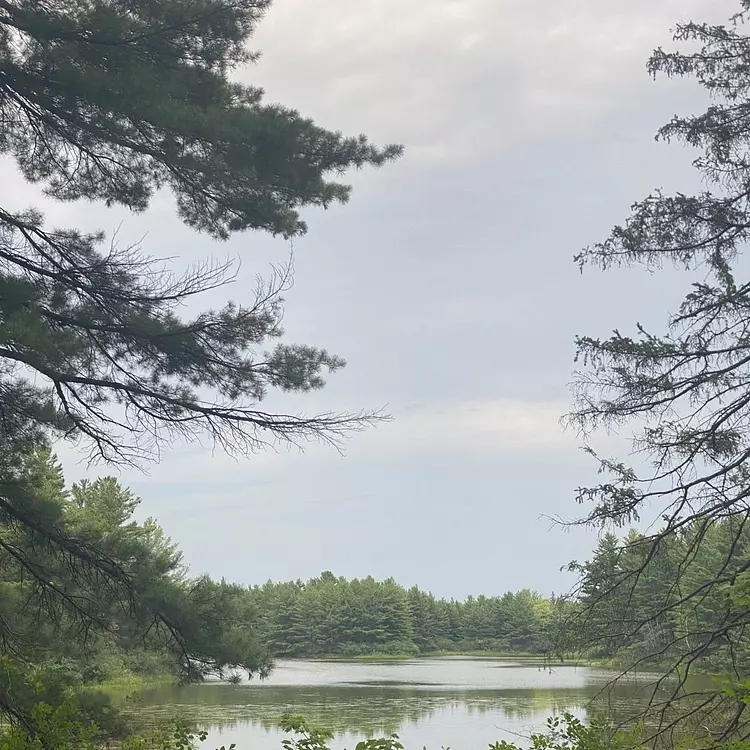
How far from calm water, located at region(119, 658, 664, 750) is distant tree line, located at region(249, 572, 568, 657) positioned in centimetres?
3381

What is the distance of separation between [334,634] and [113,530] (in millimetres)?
61663

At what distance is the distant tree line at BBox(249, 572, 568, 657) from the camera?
211 ft

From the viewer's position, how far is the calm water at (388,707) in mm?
15430

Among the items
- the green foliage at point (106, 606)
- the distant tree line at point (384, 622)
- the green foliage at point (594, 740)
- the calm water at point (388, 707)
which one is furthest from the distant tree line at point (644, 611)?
the distant tree line at point (384, 622)

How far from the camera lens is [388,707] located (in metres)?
20.6

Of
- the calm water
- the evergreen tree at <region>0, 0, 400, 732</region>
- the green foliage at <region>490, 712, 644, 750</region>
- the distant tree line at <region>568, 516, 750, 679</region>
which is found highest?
the evergreen tree at <region>0, 0, 400, 732</region>

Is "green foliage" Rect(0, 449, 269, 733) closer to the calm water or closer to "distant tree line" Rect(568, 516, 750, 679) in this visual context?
"distant tree line" Rect(568, 516, 750, 679)

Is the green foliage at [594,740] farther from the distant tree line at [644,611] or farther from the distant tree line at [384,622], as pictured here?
the distant tree line at [384,622]


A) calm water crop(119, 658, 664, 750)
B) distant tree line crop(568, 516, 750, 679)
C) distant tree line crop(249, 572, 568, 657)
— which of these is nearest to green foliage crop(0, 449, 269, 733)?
distant tree line crop(568, 516, 750, 679)

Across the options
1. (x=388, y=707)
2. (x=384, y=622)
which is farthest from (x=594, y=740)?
(x=384, y=622)

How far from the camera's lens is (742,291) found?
17.2ft

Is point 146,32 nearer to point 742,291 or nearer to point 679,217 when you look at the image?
point 679,217

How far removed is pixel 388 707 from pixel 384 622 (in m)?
46.8

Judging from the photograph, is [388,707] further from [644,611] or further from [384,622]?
[384,622]
